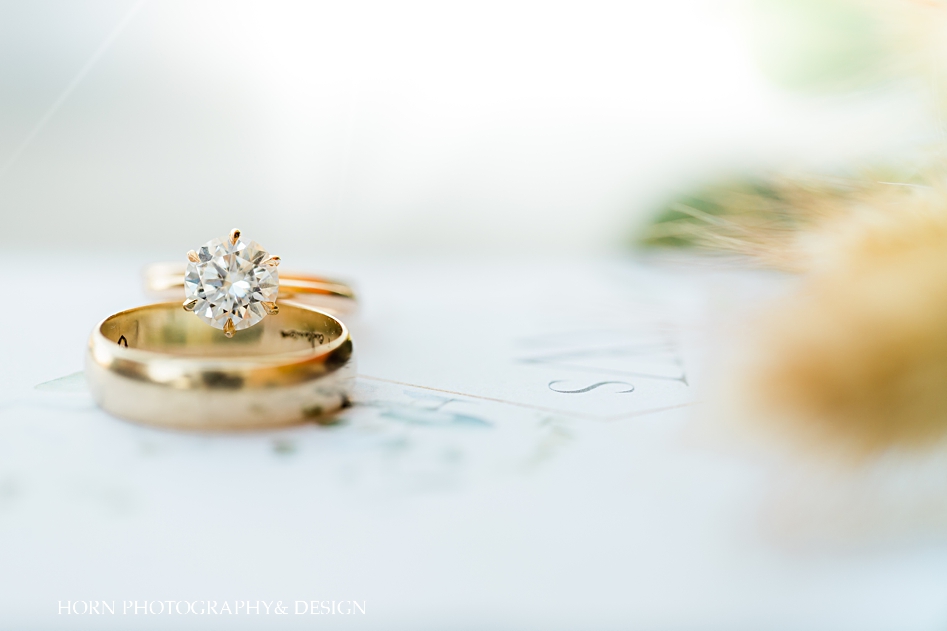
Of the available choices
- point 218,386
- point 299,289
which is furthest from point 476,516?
point 299,289

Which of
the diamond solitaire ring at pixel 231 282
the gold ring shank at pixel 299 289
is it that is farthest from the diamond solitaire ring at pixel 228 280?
the gold ring shank at pixel 299 289

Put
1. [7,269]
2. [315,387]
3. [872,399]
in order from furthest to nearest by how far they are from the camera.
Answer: [7,269] < [315,387] < [872,399]

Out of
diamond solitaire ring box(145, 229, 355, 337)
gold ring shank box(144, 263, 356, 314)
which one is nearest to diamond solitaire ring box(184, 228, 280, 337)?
diamond solitaire ring box(145, 229, 355, 337)

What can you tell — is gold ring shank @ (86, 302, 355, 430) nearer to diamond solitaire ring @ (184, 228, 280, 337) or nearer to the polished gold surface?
diamond solitaire ring @ (184, 228, 280, 337)

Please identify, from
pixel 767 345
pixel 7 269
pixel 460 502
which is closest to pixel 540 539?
pixel 460 502

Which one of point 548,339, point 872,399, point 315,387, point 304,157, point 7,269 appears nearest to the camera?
point 872,399

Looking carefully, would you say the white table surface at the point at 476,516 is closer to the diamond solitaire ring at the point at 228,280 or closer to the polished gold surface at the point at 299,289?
the diamond solitaire ring at the point at 228,280

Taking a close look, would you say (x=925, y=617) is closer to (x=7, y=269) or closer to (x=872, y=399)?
(x=872, y=399)

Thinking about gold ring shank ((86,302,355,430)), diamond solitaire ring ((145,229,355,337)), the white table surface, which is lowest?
the white table surface

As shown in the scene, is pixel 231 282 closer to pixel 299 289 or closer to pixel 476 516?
pixel 299 289
